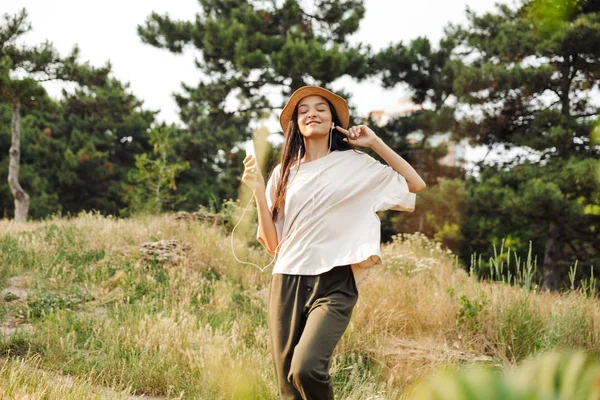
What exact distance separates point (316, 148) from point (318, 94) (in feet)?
1.03

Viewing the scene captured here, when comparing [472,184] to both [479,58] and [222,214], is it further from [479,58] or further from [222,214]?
[222,214]

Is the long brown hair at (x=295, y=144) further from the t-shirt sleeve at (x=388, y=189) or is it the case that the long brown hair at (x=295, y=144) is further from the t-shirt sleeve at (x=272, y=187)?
the t-shirt sleeve at (x=388, y=189)

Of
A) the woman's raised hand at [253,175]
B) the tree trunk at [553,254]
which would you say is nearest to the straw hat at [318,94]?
the woman's raised hand at [253,175]

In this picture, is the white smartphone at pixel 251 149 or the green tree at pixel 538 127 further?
the green tree at pixel 538 127

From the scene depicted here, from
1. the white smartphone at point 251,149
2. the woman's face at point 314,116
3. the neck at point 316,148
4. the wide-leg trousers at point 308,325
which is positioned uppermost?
the woman's face at point 314,116

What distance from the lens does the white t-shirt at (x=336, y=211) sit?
2.88 m

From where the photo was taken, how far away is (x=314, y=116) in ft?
10.6

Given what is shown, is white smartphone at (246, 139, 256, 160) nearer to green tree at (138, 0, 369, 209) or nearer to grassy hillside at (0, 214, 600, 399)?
grassy hillside at (0, 214, 600, 399)

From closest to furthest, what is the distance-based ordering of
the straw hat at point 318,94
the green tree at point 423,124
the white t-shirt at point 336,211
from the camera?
the white t-shirt at point 336,211, the straw hat at point 318,94, the green tree at point 423,124

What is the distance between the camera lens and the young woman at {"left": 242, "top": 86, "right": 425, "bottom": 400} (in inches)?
104

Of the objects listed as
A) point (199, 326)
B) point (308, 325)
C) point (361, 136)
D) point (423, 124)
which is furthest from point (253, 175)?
point (423, 124)

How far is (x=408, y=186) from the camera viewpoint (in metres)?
3.17

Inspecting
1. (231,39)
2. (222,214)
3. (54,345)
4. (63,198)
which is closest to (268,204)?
(54,345)

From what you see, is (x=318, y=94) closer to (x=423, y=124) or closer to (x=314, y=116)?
(x=314, y=116)
